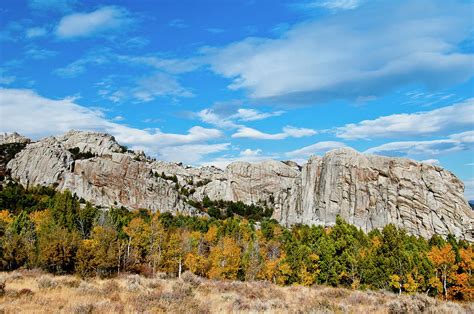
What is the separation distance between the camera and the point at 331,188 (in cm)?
13438

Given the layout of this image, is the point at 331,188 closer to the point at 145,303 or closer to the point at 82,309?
the point at 145,303

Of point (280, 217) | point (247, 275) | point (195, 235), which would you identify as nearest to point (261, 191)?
point (280, 217)

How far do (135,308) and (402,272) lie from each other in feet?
124

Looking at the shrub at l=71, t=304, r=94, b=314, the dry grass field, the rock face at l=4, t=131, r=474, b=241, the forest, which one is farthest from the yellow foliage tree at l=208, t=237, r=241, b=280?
the rock face at l=4, t=131, r=474, b=241

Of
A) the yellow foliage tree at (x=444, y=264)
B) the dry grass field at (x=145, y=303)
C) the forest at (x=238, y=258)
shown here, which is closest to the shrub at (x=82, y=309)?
the dry grass field at (x=145, y=303)

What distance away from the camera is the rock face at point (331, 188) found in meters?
118

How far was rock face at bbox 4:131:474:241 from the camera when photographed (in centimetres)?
Result: 11812

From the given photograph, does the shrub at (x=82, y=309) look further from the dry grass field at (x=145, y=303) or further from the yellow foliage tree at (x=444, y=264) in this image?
the yellow foliage tree at (x=444, y=264)

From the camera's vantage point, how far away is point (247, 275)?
163ft

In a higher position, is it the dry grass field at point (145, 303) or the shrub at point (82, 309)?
the shrub at point (82, 309)

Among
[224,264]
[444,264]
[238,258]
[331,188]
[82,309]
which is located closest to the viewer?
[82,309]

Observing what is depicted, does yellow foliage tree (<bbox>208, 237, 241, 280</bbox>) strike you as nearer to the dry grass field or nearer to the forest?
the forest

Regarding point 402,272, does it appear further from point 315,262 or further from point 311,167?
point 311,167

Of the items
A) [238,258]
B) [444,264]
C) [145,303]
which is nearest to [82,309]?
[145,303]
